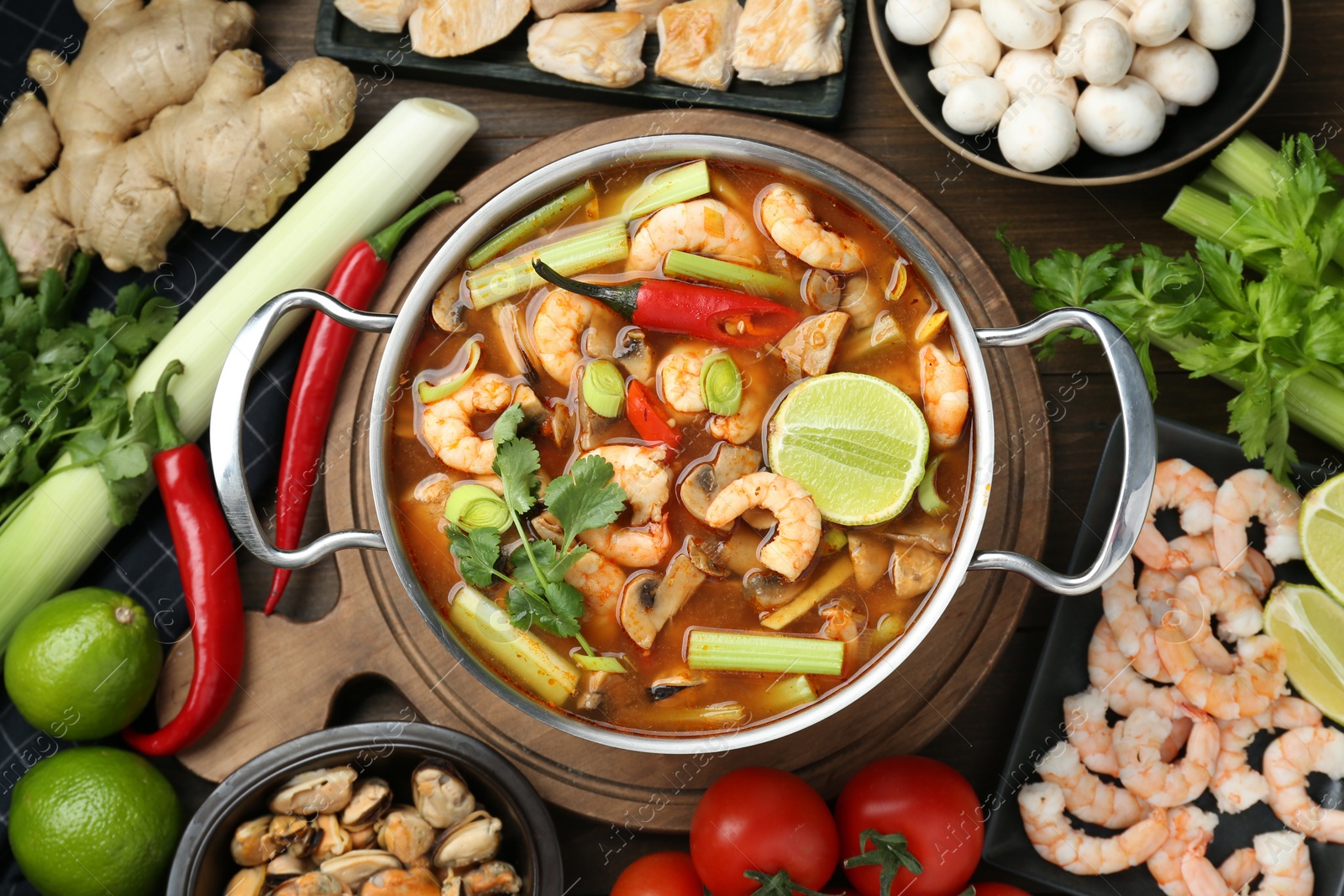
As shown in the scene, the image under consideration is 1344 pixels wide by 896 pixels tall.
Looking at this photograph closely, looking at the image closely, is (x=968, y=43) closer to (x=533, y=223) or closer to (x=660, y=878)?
(x=533, y=223)

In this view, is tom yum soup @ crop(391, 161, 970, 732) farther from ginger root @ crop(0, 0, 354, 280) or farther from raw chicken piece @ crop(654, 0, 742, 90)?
ginger root @ crop(0, 0, 354, 280)

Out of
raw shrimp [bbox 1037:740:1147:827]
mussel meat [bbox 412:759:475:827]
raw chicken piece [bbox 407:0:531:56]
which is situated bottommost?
→ raw shrimp [bbox 1037:740:1147:827]

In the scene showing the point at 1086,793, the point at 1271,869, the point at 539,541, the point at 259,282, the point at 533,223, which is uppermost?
the point at 533,223

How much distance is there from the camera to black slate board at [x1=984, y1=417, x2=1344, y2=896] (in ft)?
9.53

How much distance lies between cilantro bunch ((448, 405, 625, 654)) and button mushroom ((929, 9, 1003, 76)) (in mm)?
1725

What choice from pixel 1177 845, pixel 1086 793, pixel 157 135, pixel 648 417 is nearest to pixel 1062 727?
pixel 1086 793

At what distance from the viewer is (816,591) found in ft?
8.52

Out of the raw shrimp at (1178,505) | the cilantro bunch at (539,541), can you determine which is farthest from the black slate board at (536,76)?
the raw shrimp at (1178,505)

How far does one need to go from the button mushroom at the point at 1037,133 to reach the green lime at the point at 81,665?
2944 mm

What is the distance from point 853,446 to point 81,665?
2.24 metres

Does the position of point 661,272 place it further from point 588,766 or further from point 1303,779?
point 1303,779

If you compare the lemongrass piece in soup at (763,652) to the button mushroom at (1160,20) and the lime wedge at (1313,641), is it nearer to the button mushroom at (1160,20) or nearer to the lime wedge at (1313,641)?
the lime wedge at (1313,641)

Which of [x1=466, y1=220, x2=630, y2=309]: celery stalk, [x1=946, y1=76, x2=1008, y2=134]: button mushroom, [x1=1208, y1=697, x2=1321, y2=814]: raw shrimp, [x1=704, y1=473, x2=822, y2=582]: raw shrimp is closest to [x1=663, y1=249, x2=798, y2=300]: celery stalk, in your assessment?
[x1=466, y1=220, x2=630, y2=309]: celery stalk

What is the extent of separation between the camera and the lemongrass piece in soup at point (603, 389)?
101 inches
